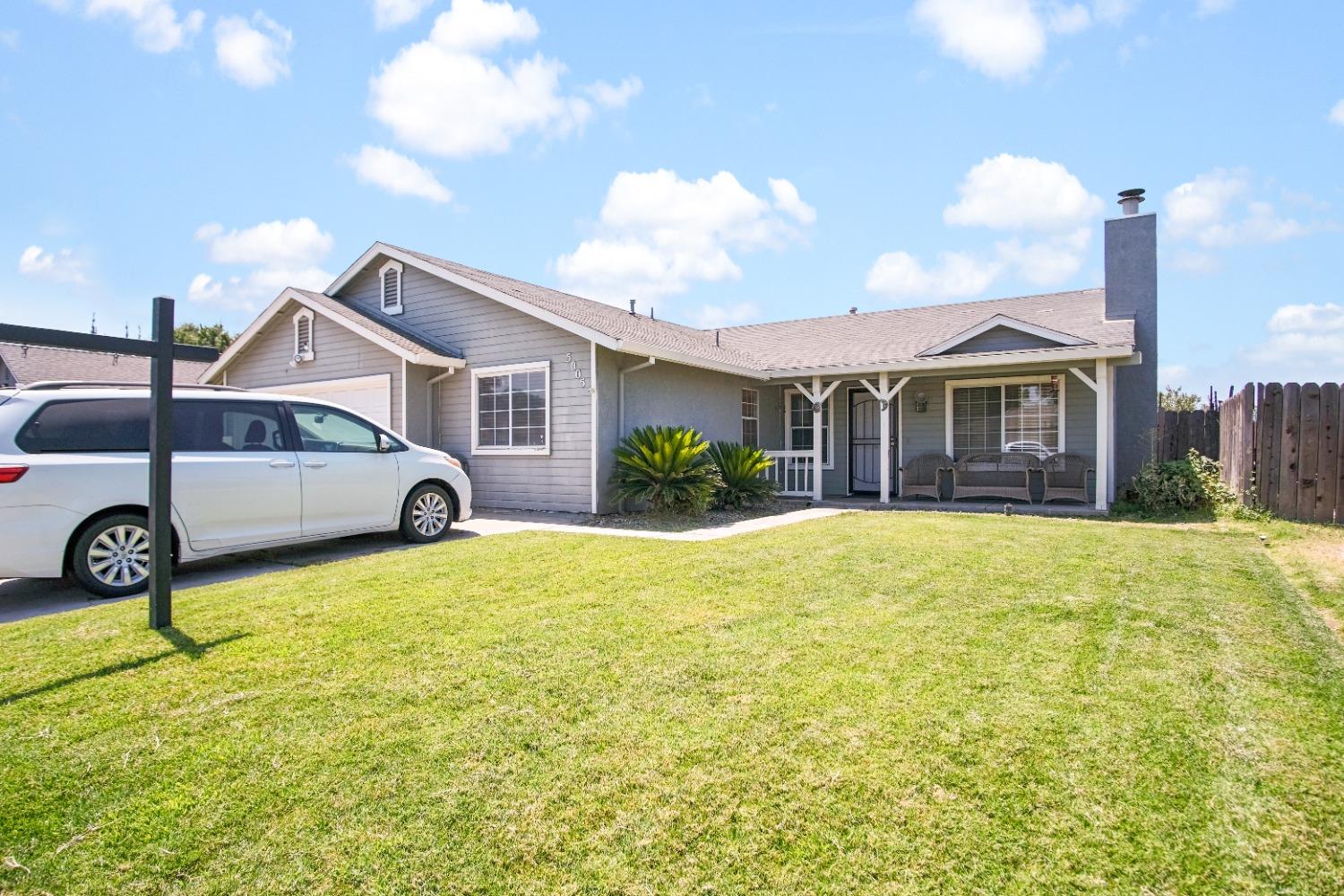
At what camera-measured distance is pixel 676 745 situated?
2559 mm

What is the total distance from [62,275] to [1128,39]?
29.2m

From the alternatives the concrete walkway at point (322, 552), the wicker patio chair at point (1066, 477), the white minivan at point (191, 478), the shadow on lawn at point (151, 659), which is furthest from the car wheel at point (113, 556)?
the wicker patio chair at point (1066, 477)

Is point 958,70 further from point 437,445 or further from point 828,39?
point 437,445

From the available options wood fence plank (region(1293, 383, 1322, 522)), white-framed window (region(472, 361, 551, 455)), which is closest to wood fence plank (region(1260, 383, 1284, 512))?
wood fence plank (region(1293, 383, 1322, 522))

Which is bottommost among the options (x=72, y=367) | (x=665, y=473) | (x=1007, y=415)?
(x=665, y=473)

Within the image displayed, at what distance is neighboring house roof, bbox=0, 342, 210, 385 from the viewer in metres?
20.0

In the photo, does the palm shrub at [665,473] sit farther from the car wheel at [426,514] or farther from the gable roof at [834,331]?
the car wheel at [426,514]

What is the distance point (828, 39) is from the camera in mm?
9555

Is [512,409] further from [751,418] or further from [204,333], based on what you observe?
[204,333]

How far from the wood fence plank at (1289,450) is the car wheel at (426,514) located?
1083cm

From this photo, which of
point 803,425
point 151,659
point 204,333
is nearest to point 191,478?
point 151,659

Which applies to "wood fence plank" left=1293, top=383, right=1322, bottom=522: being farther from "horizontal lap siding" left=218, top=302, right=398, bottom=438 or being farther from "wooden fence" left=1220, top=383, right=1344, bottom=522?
"horizontal lap siding" left=218, top=302, right=398, bottom=438

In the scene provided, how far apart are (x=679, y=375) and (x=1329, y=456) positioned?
903 centimetres

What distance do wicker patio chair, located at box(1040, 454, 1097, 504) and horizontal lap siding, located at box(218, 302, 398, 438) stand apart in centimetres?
1092
